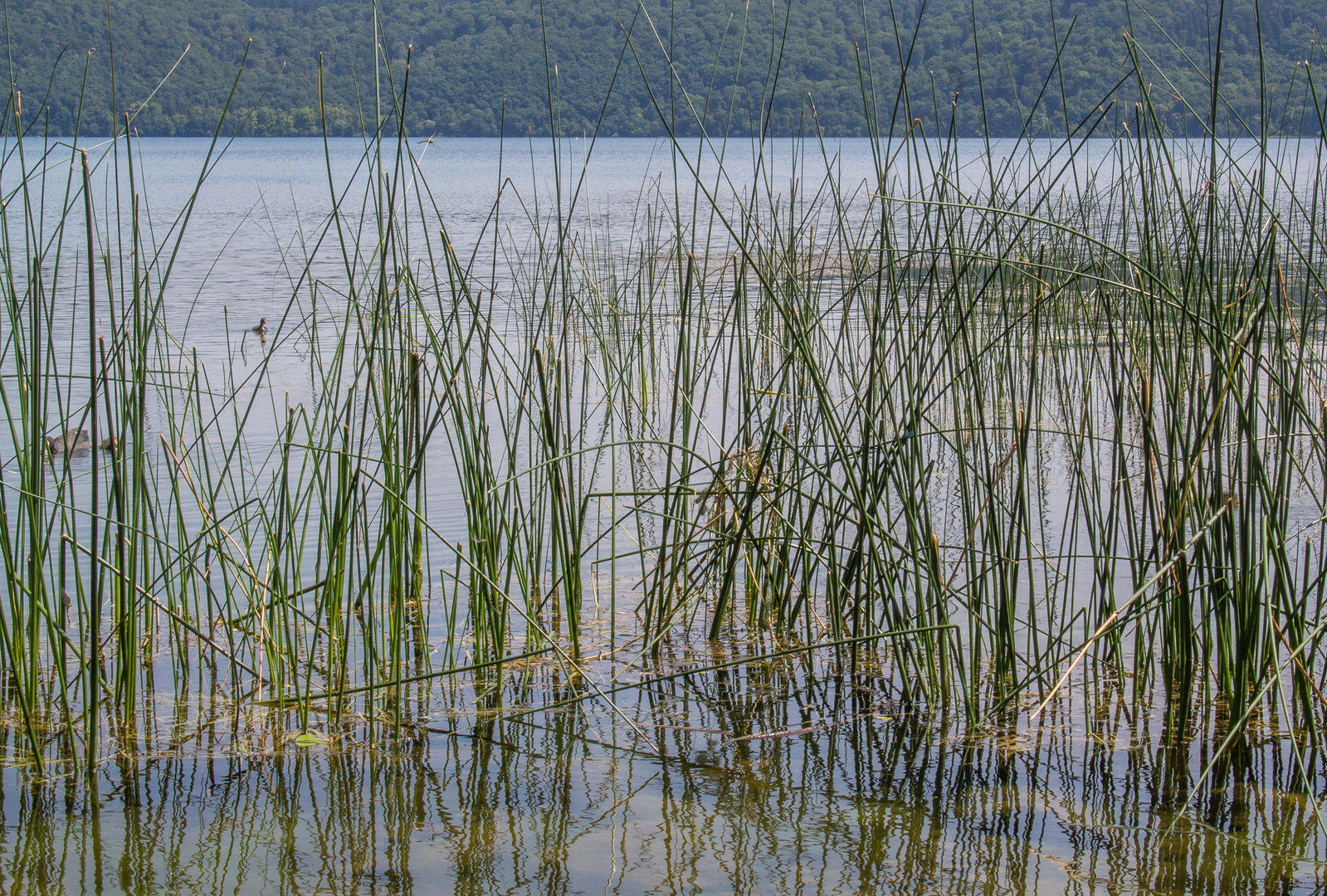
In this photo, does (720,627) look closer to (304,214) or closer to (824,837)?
(824,837)

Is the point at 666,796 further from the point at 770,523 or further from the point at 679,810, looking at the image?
the point at 770,523

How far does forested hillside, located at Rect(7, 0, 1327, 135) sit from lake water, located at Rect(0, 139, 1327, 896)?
0.95 m

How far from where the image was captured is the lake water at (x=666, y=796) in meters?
1.34

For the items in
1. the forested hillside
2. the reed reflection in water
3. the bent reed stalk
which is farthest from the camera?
the forested hillside

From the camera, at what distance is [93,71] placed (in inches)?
505

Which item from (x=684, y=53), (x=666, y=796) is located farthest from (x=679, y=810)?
(x=684, y=53)

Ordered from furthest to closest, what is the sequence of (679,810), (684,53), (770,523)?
(684,53), (770,523), (679,810)

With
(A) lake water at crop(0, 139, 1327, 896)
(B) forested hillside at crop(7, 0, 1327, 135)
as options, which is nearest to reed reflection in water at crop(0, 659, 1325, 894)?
(A) lake water at crop(0, 139, 1327, 896)

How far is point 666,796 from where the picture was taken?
1523 millimetres

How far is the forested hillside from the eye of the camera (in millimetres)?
3422

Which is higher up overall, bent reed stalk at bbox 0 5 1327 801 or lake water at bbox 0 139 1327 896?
bent reed stalk at bbox 0 5 1327 801

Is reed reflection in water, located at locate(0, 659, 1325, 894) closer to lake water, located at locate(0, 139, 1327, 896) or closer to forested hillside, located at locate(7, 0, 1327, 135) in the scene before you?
lake water, located at locate(0, 139, 1327, 896)

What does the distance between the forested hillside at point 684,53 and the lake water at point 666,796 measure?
946 millimetres

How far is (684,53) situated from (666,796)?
13.8m
